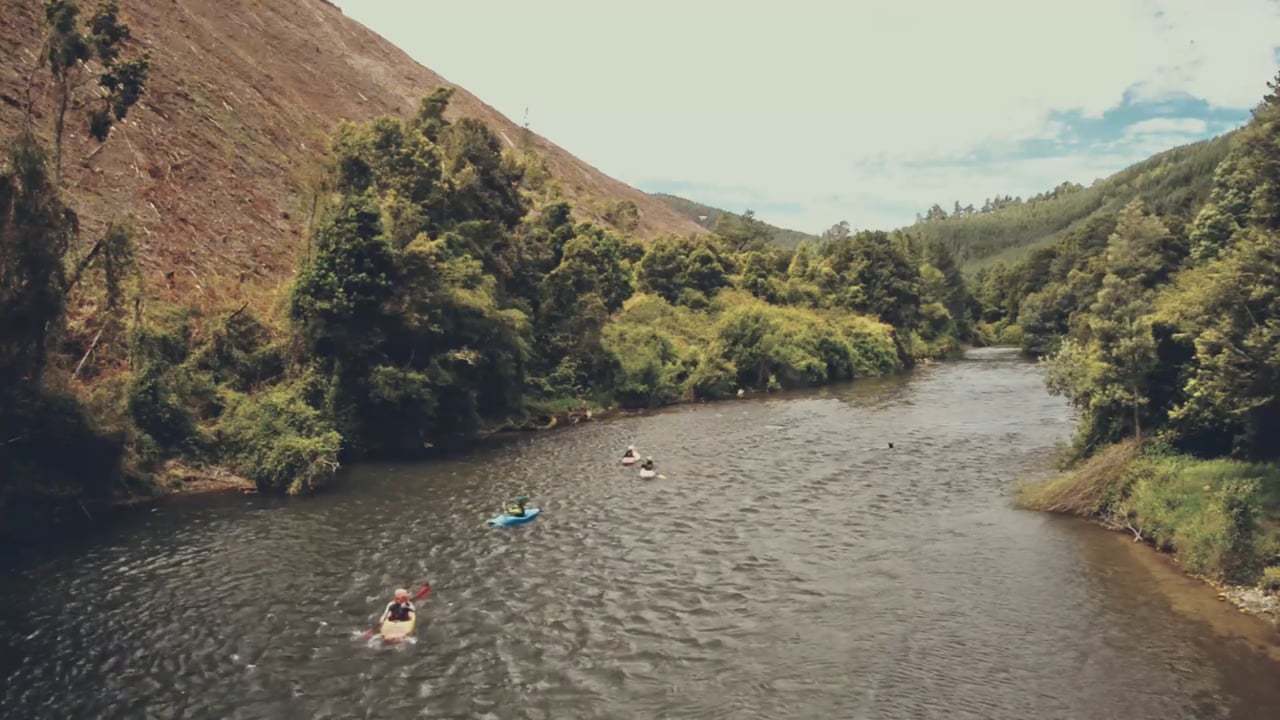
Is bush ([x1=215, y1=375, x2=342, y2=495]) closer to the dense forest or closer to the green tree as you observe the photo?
the dense forest

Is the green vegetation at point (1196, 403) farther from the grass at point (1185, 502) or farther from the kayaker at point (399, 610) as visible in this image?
the kayaker at point (399, 610)

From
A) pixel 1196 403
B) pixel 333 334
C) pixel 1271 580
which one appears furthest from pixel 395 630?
pixel 1196 403

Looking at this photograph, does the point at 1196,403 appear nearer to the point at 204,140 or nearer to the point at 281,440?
the point at 281,440

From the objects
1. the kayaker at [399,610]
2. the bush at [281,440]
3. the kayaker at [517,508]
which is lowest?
the kayaker at [399,610]

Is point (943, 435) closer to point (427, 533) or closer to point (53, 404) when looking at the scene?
point (427, 533)

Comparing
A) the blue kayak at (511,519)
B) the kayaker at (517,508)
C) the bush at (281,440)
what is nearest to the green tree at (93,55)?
the bush at (281,440)

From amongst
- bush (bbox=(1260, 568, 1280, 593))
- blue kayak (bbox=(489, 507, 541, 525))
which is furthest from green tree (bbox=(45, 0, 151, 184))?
bush (bbox=(1260, 568, 1280, 593))

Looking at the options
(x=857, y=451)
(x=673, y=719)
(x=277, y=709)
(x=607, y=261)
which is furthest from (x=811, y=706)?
(x=607, y=261)
